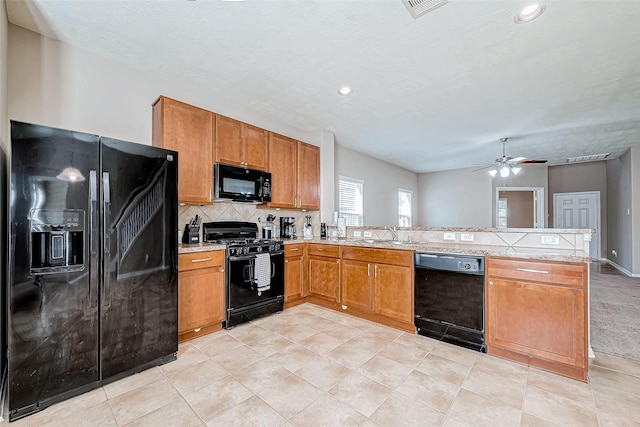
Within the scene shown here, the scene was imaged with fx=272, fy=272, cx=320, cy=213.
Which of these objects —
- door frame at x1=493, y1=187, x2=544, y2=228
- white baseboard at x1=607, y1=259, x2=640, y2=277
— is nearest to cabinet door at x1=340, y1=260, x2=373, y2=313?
door frame at x1=493, y1=187, x2=544, y2=228

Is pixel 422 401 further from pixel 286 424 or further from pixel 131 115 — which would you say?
pixel 131 115

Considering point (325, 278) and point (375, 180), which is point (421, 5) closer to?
point (325, 278)

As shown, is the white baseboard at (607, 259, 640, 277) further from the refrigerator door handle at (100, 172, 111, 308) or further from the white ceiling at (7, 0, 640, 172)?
the refrigerator door handle at (100, 172, 111, 308)

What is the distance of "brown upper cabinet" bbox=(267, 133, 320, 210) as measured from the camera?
3.86m

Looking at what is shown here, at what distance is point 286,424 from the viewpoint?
5.24ft

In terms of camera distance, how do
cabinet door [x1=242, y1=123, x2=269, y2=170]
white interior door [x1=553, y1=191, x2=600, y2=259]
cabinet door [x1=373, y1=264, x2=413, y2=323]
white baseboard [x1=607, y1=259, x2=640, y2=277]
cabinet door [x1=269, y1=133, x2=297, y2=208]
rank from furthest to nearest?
white interior door [x1=553, y1=191, x2=600, y2=259] < white baseboard [x1=607, y1=259, x2=640, y2=277] < cabinet door [x1=269, y1=133, x2=297, y2=208] < cabinet door [x1=242, y1=123, x2=269, y2=170] < cabinet door [x1=373, y1=264, x2=413, y2=323]

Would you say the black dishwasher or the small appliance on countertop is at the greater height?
the small appliance on countertop

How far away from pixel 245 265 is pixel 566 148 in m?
6.90

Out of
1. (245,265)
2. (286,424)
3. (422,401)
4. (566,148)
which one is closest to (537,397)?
(422,401)

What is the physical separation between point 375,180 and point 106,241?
5.58 metres

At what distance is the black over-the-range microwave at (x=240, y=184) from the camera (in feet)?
10.3

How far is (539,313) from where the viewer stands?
218 cm

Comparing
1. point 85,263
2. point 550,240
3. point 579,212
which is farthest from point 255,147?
point 579,212

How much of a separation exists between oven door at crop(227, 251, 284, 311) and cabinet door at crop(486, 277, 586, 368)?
2.27m
